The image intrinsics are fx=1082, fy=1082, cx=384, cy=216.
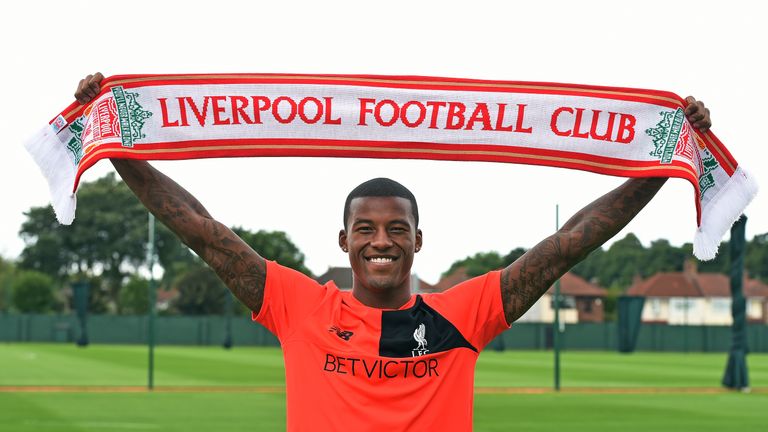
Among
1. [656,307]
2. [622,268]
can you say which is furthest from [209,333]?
[656,307]

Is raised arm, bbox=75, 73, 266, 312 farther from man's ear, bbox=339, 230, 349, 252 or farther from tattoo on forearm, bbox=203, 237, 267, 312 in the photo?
man's ear, bbox=339, 230, 349, 252

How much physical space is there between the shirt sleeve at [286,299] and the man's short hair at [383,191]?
0.27m

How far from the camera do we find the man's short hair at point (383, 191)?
3756 mm

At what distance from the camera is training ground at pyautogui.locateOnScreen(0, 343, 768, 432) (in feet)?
49.1

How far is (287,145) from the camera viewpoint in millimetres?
4457

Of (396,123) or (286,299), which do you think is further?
(396,123)

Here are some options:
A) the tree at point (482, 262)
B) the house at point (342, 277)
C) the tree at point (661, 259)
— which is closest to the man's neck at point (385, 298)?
the house at point (342, 277)

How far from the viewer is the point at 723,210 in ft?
15.2

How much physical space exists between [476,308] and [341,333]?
0.49 meters

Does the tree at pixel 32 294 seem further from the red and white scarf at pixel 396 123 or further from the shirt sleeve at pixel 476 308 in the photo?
the shirt sleeve at pixel 476 308

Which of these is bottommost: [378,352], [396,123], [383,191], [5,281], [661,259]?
[378,352]

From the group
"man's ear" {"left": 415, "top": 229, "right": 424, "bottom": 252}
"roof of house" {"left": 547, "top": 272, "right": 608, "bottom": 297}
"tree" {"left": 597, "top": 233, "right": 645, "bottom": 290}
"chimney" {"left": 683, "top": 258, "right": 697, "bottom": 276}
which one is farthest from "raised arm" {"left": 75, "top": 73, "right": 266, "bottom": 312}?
"chimney" {"left": 683, "top": 258, "right": 697, "bottom": 276}

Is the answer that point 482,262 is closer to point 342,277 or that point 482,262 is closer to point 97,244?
point 342,277

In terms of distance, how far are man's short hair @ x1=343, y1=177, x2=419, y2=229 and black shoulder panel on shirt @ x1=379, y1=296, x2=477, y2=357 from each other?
0.33 m
